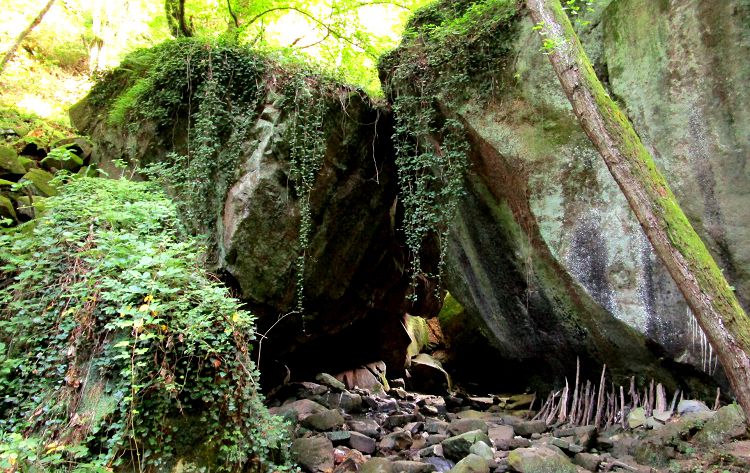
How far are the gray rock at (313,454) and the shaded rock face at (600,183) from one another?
350 cm

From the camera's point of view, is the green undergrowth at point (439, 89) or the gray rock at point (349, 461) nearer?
the gray rock at point (349, 461)

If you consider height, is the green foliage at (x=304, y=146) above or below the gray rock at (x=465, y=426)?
above

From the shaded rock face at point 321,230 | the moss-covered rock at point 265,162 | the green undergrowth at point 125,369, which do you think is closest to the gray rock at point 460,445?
the green undergrowth at point 125,369

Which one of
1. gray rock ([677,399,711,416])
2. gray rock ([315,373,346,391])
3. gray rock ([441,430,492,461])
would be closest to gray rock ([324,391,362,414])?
gray rock ([315,373,346,391])

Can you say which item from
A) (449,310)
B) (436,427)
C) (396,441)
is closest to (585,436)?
(436,427)

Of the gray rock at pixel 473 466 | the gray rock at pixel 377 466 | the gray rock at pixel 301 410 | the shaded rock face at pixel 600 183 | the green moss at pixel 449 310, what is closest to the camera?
the gray rock at pixel 473 466

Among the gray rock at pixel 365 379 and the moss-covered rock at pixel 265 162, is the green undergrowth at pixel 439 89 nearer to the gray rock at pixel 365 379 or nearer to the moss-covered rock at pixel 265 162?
the moss-covered rock at pixel 265 162

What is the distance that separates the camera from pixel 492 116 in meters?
6.53

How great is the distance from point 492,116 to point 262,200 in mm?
3538

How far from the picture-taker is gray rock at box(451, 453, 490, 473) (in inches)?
176

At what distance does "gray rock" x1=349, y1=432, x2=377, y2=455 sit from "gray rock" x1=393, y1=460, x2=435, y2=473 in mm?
926

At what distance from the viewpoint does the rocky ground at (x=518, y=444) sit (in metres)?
4.35

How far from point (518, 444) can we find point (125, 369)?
446 centimetres

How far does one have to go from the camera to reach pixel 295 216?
7277 mm
